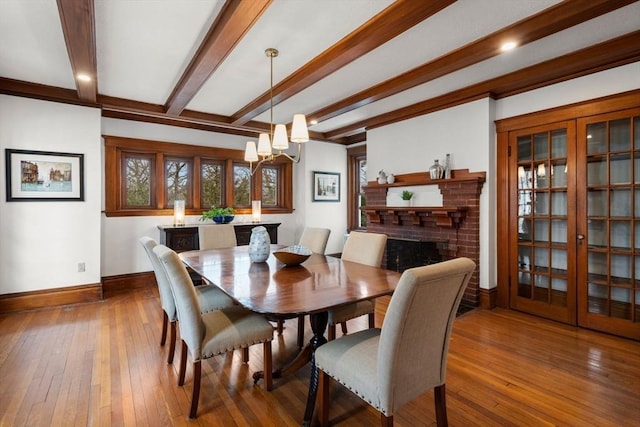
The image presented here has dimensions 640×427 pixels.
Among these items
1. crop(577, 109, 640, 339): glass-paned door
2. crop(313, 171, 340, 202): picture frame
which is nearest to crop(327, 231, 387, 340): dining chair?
crop(577, 109, 640, 339): glass-paned door

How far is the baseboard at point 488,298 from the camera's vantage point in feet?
12.2

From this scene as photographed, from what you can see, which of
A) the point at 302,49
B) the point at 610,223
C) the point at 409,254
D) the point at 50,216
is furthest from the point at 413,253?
the point at 50,216

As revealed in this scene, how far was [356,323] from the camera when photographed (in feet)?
11.0

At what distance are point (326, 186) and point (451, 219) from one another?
9.05 ft

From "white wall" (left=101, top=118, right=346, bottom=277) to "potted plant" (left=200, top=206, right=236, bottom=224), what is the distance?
11.0 inches

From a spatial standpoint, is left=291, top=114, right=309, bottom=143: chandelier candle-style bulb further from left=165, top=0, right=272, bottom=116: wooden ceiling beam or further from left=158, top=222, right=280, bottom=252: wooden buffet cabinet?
left=158, top=222, right=280, bottom=252: wooden buffet cabinet

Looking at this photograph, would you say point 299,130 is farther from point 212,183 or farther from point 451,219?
point 212,183

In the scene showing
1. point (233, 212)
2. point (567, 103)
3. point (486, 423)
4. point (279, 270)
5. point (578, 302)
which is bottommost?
point (486, 423)

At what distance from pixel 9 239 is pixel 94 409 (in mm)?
2787

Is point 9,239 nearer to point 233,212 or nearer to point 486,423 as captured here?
point 233,212

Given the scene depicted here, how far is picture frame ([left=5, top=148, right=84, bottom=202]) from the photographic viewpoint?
141 inches

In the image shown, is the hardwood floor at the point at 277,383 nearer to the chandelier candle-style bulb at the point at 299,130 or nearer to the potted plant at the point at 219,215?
the chandelier candle-style bulb at the point at 299,130

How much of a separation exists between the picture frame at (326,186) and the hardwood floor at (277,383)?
3181 millimetres

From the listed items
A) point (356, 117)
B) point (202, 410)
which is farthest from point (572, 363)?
point (356, 117)
